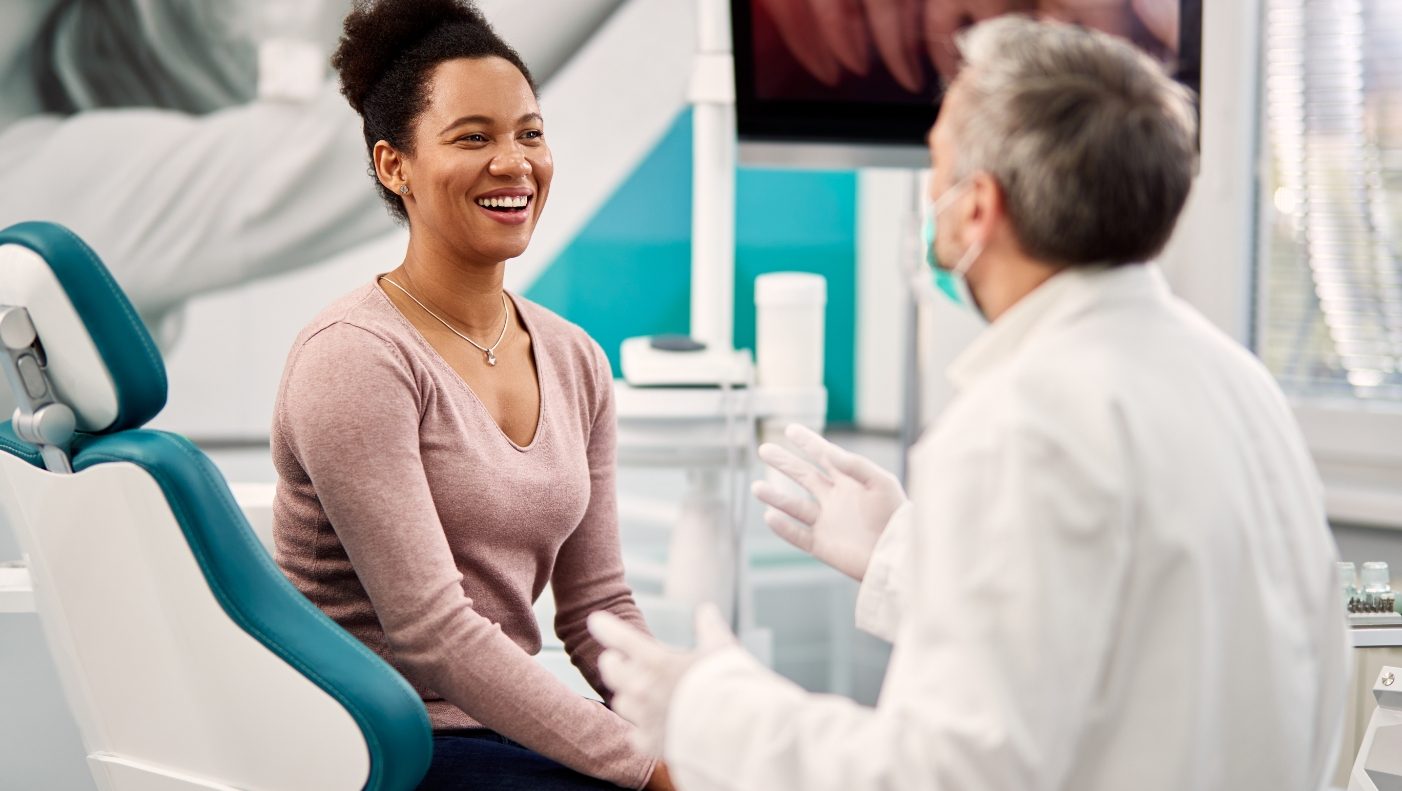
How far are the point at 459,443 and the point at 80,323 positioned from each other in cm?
38

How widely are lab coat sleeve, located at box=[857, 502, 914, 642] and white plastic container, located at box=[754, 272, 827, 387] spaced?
4.30 feet

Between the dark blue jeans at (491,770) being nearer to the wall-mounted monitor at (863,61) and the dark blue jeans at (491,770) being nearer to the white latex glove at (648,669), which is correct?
the white latex glove at (648,669)

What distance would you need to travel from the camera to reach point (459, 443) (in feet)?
→ 4.42

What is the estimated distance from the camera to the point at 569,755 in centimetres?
128

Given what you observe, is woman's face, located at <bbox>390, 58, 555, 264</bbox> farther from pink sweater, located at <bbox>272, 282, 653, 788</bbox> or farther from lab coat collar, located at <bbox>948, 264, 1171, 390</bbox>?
lab coat collar, located at <bbox>948, 264, 1171, 390</bbox>

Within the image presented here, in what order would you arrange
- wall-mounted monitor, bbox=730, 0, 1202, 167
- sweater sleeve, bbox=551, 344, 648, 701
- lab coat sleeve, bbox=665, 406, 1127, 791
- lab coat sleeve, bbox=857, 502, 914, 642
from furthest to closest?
wall-mounted monitor, bbox=730, 0, 1202, 167 → sweater sleeve, bbox=551, 344, 648, 701 → lab coat sleeve, bbox=857, 502, 914, 642 → lab coat sleeve, bbox=665, 406, 1127, 791

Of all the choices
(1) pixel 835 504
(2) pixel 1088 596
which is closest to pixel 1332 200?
(1) pixel 835 504

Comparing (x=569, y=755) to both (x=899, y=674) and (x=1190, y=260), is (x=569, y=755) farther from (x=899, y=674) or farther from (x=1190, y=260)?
(x=1190, y=260)

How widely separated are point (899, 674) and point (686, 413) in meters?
1.61

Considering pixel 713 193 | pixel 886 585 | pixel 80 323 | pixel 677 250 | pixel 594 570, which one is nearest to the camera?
pixel 80 323

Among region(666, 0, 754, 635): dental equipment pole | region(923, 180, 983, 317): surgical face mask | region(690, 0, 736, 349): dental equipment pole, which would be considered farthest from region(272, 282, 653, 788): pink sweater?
region(690, 0, 736, 349): dental equipment pole

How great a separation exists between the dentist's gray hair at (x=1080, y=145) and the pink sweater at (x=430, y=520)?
618 millimetres

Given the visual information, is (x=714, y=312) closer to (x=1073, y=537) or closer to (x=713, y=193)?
(x=713, y=193)

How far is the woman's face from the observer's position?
1.44 m
